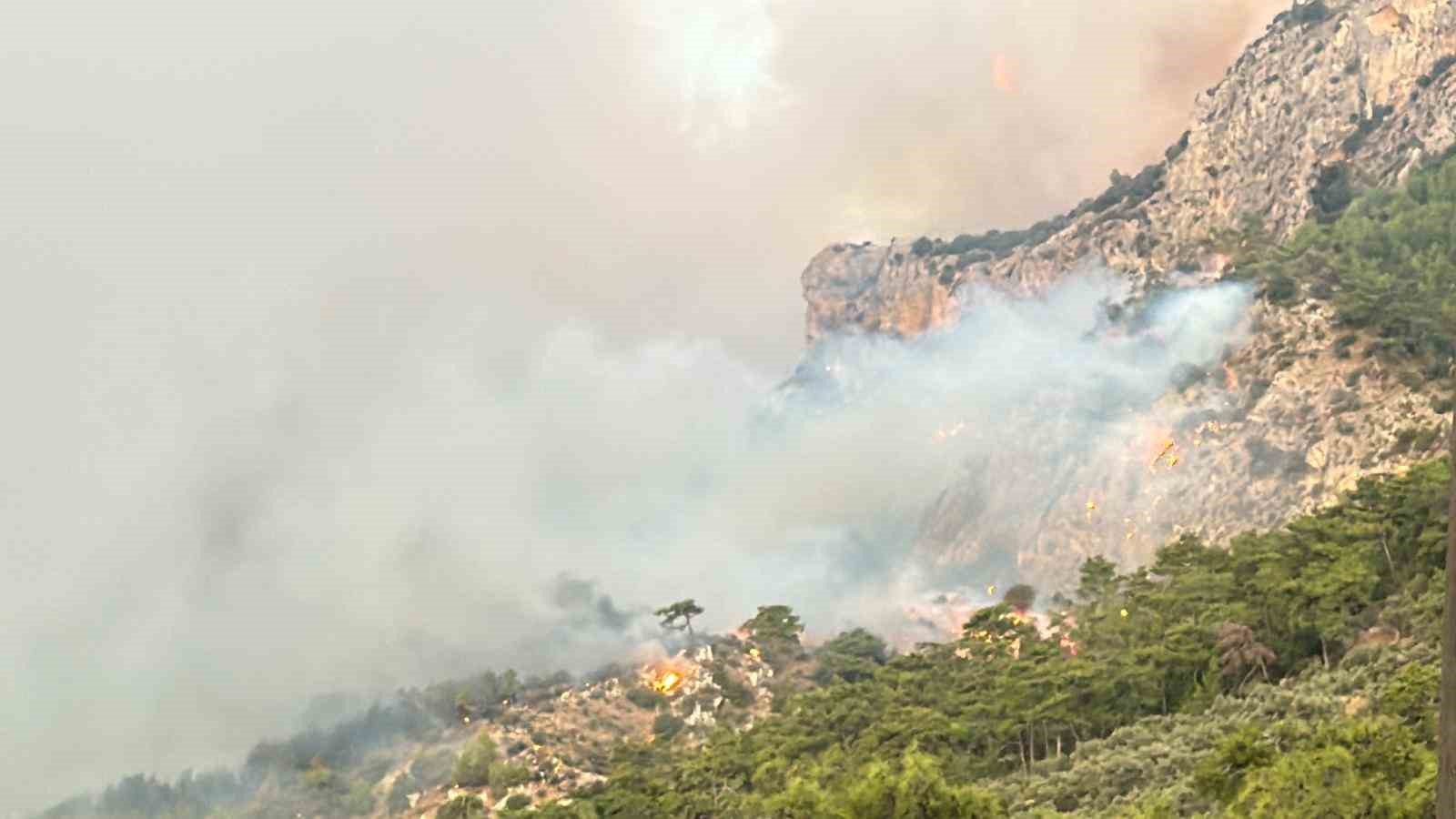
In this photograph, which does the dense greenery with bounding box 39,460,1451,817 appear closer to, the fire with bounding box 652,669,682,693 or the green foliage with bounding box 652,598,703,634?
the fire with bounding box 652,669,682,693

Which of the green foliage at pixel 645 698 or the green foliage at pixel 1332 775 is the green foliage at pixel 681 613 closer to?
the green foliage at pixel 645 698

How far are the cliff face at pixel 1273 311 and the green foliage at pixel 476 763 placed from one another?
75.2 m

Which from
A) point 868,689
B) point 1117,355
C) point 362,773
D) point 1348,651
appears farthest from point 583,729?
point 1348,651

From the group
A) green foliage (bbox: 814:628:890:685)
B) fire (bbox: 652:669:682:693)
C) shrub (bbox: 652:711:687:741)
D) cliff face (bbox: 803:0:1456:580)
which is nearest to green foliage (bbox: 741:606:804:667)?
green foliage (bbox: 814:628:890:685)

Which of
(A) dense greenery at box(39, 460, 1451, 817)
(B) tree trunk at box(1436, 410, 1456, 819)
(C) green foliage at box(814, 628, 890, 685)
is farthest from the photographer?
(C) green foliage at box(814, 628, 890, 685)

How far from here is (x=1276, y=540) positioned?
83.8 m

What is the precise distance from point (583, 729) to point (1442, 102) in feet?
437

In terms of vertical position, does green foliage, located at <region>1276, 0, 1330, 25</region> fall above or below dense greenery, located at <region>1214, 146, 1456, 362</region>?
above

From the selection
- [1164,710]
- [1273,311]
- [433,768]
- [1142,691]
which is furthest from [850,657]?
[1164,710]

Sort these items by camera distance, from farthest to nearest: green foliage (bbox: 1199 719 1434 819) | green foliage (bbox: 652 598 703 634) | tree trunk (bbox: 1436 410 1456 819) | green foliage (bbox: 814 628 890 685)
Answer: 1. green foliage (bbox: 652 598 703 634)
2. green foliage (bbox: 814 628 890 685)
3. green foliage (bbox: 1199 719 1434 819)
4. tree trunk (bbox: 1436 410 1456 819)

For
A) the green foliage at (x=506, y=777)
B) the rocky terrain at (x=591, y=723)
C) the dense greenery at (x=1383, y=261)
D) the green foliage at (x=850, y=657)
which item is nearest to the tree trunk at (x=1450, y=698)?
the dense greenery at (x=1383, y=261)

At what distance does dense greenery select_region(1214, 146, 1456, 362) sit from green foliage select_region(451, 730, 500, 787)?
344 feet

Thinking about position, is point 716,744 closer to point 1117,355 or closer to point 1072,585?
point 1072,585

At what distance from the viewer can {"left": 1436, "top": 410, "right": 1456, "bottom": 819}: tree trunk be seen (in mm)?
6621
